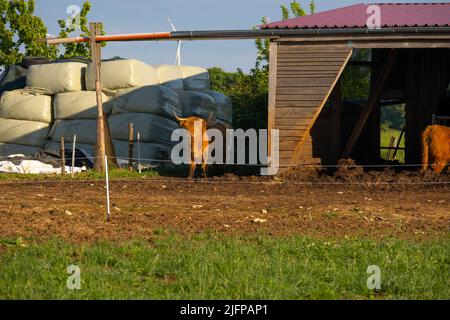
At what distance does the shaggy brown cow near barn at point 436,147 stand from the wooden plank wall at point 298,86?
8.41 feet

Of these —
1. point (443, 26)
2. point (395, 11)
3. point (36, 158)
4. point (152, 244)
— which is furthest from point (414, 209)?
point (36, 158)

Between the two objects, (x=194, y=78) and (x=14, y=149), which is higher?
(x=194, y=78)

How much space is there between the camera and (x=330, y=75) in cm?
1833

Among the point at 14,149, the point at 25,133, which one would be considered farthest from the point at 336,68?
the point at 14,149

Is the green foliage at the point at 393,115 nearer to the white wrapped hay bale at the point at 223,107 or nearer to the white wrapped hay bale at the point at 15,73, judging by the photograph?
the white wrapped hay bale at the point at 223,107

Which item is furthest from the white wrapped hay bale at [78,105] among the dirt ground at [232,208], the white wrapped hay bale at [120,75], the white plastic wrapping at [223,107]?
the dirt ground at [232,208]

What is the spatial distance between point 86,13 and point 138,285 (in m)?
31.6

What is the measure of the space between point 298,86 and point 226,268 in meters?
11.6

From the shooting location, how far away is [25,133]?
25688 millimetres

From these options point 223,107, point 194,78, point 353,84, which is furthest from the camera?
point 353,84

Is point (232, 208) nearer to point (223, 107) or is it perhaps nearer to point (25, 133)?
point (223, 107)

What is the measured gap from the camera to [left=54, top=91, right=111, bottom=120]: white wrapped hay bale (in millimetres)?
25188

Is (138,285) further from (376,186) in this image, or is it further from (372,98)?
(372,98)
